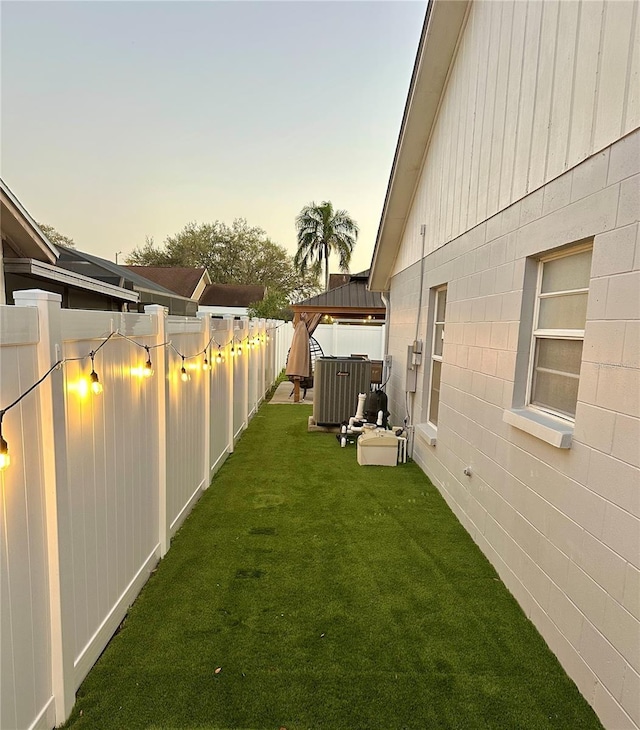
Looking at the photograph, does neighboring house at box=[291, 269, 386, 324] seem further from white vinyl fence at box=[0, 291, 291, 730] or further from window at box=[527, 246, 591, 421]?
window at box=[527, 246, 591, 421]

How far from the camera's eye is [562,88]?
106 inches

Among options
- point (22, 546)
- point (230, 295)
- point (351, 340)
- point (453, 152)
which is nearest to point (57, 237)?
point (230, 295)

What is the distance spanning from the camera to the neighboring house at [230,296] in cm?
3142

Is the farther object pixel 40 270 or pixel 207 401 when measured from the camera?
pixel 40 270

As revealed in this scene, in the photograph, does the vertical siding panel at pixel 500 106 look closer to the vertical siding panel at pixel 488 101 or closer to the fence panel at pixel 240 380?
the vertical siding panel at pixel 488 101

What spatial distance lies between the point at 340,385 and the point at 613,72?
617cm

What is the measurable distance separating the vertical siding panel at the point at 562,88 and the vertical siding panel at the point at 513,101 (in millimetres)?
569

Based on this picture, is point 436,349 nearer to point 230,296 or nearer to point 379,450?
point 379,450

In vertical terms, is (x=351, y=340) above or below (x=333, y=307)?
below

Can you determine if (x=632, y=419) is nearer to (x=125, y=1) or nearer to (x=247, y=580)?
(x=247, y=580)

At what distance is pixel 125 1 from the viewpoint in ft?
27.9

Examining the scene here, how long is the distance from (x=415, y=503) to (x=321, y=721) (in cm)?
294

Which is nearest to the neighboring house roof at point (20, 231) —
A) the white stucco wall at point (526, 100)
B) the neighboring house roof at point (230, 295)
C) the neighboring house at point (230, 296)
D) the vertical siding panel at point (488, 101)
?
the white stucco wall at point (526, 100)

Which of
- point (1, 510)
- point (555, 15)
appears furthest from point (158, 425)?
point (555, 15)
